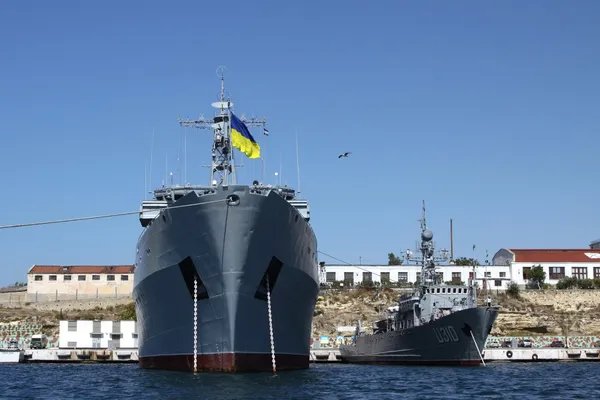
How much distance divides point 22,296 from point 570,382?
63877 millimetres

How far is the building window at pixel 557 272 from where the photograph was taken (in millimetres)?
85562

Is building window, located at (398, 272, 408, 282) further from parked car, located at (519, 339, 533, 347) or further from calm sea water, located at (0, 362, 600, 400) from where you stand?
calm sea water, located at (0, 362, 600, 400)

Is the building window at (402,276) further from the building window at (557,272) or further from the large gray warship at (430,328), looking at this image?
the large gray warship at (430,328)

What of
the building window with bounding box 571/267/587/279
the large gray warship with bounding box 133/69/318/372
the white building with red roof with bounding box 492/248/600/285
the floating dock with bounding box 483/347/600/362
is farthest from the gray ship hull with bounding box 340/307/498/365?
the building window with bounding box 571/267/587/279

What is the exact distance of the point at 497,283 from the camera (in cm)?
8412

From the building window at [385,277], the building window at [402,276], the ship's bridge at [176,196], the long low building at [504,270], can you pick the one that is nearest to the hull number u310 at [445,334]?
the ship's bridge at [176,196]

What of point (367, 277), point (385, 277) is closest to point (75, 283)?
point (367, 277)

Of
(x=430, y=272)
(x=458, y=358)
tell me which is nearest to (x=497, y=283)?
(x=430, y=272)

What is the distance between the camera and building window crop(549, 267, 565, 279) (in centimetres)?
8556

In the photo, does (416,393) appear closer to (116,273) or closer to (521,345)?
(521,345)

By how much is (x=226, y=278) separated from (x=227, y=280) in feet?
0.28

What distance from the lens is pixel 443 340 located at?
47.1 meters

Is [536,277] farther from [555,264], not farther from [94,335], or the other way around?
[94,335]

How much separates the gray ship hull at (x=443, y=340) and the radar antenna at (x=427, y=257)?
4.74 m
